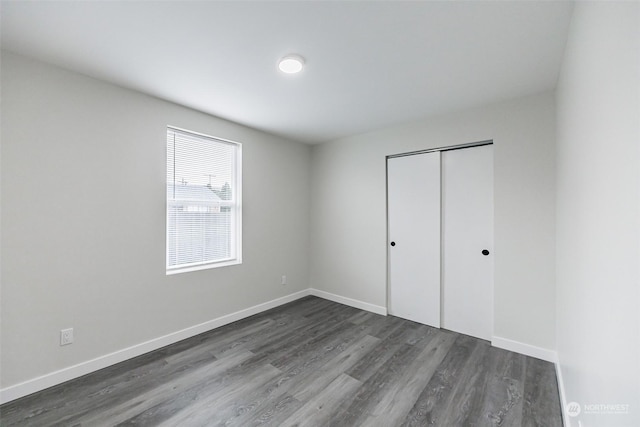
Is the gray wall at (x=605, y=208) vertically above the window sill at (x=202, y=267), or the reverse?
the gray wall at (x=605, y=208)

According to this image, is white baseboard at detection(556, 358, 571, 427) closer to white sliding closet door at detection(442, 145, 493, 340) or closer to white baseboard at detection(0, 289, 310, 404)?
white sliding closet door at detection(442, 145, 493, 340)

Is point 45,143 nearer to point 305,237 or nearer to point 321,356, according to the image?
point 321,356

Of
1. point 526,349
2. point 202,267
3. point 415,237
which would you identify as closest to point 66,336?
point 202,267

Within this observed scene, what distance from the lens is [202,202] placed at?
120 inches

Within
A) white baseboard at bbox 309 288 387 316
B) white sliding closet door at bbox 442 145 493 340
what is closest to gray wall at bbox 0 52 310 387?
white baseboard at bbox 309 288 387 316

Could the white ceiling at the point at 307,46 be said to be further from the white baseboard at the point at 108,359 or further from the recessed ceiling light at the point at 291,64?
the white baseboard at the point at 108,359

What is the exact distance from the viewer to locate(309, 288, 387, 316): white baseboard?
11.7 ft

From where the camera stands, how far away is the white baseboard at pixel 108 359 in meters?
1.89

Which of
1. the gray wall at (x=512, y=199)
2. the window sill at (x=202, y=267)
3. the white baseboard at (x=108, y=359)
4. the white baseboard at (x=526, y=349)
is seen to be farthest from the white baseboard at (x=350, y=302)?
the window sill at (x=202, y=267)

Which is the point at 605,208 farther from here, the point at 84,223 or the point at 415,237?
the point at 84,223

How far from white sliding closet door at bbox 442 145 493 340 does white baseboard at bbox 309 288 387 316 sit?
807 millimetres

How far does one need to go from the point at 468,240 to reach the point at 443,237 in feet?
0.86

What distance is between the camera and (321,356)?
2488 mm

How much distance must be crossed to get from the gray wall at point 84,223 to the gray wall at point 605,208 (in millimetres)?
3091
